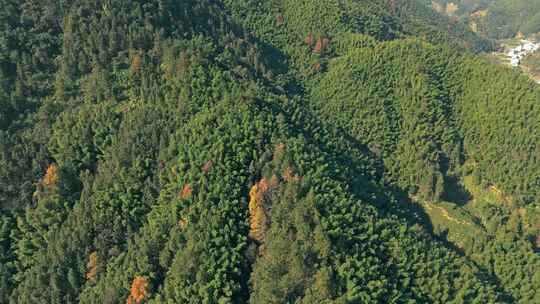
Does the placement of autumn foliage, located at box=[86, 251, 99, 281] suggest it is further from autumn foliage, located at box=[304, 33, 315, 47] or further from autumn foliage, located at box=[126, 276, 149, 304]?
autumn foliage, located at box=[304, 33, 315, 47]

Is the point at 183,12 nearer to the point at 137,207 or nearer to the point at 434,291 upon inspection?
the point at 137,207

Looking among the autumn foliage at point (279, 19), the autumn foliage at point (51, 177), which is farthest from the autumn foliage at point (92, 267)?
the autumn foliage at point (279, 19)

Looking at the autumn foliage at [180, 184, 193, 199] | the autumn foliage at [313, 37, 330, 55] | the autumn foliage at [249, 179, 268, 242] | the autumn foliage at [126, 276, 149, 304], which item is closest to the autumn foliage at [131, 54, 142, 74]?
the autumn foliage at [180, 184, 193, 199]

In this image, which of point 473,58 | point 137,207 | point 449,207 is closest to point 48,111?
point 137,207

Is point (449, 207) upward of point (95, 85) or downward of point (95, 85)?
downward

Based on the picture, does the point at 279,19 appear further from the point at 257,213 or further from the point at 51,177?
the point at 51,177

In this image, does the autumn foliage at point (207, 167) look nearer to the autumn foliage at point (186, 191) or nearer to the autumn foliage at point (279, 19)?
the autumn foliage at point (186, 191)

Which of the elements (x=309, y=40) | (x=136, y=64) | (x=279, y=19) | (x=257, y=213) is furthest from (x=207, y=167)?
(x=279, y=19)
